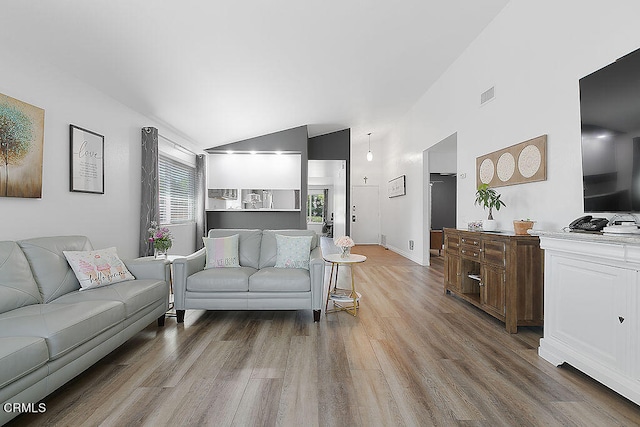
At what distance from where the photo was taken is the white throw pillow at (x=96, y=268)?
2555 millimetres

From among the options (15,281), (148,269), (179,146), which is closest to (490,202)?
(148,269)

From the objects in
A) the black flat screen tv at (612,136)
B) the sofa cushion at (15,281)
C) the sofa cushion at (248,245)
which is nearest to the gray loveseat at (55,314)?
the sofa cushion at (15,281)

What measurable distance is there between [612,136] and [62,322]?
371 cm

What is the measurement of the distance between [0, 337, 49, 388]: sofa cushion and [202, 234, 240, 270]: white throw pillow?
6.07 feet

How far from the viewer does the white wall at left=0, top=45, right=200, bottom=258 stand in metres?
2.52

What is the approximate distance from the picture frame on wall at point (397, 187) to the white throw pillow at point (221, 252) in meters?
5.04

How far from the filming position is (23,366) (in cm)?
152

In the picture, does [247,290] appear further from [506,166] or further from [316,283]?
[506,166]

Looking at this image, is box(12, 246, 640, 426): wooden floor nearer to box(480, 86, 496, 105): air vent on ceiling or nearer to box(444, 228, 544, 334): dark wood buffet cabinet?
box(444, 228, 544, 334): dark wood buffet cabinet

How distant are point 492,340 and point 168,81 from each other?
430 cm

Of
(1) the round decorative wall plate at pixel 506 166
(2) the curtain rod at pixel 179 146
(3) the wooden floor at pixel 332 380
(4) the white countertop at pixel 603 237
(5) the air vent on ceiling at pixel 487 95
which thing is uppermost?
(5) the air vent on ceiling at pixel 487 95

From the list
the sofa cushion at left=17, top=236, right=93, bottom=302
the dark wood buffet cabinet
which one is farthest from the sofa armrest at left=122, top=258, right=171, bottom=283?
the dark wood buffet cabinet

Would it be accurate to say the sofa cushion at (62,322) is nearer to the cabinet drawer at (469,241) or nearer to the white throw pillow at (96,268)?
the white throw pillow at (96,268)

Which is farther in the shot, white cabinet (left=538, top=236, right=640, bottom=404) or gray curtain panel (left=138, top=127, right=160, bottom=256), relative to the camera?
gray curtain panel (left=138, top=127, right=160, bottom=256)
